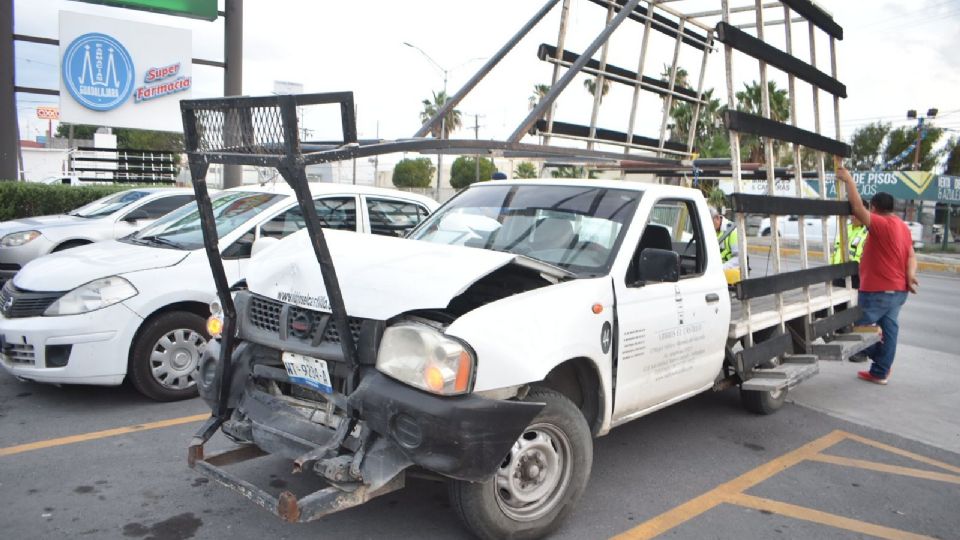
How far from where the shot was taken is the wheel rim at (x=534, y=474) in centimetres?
337

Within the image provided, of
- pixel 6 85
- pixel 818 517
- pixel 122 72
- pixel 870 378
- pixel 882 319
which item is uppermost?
pixel 122 72

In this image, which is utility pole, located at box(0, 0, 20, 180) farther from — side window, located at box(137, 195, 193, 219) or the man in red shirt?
the man in red shirt

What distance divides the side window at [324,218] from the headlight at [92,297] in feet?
3.84

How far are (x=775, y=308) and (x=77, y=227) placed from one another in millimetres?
9098

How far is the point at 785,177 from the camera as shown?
7762 millimetres

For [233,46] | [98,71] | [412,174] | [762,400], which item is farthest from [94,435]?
[412,174]

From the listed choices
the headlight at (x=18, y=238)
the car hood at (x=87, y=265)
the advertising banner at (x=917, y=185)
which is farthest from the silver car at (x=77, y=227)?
the advertising banner at (x=917, y=185)

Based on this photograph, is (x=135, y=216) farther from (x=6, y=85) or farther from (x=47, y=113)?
(x=47, y=113)

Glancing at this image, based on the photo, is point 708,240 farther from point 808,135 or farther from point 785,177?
point 785,177

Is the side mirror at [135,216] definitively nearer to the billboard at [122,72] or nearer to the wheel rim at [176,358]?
the wheel rim at [176,358]

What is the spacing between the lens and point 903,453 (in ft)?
17.0

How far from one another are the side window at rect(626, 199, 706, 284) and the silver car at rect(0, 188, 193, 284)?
7.39m

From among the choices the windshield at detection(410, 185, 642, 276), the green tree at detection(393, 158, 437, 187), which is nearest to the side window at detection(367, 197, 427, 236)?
the windshield at detection(410, 185, 642, 276)

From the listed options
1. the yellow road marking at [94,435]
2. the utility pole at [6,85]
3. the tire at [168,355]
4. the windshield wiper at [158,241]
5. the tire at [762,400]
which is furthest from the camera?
the utility pole at [6,85]
